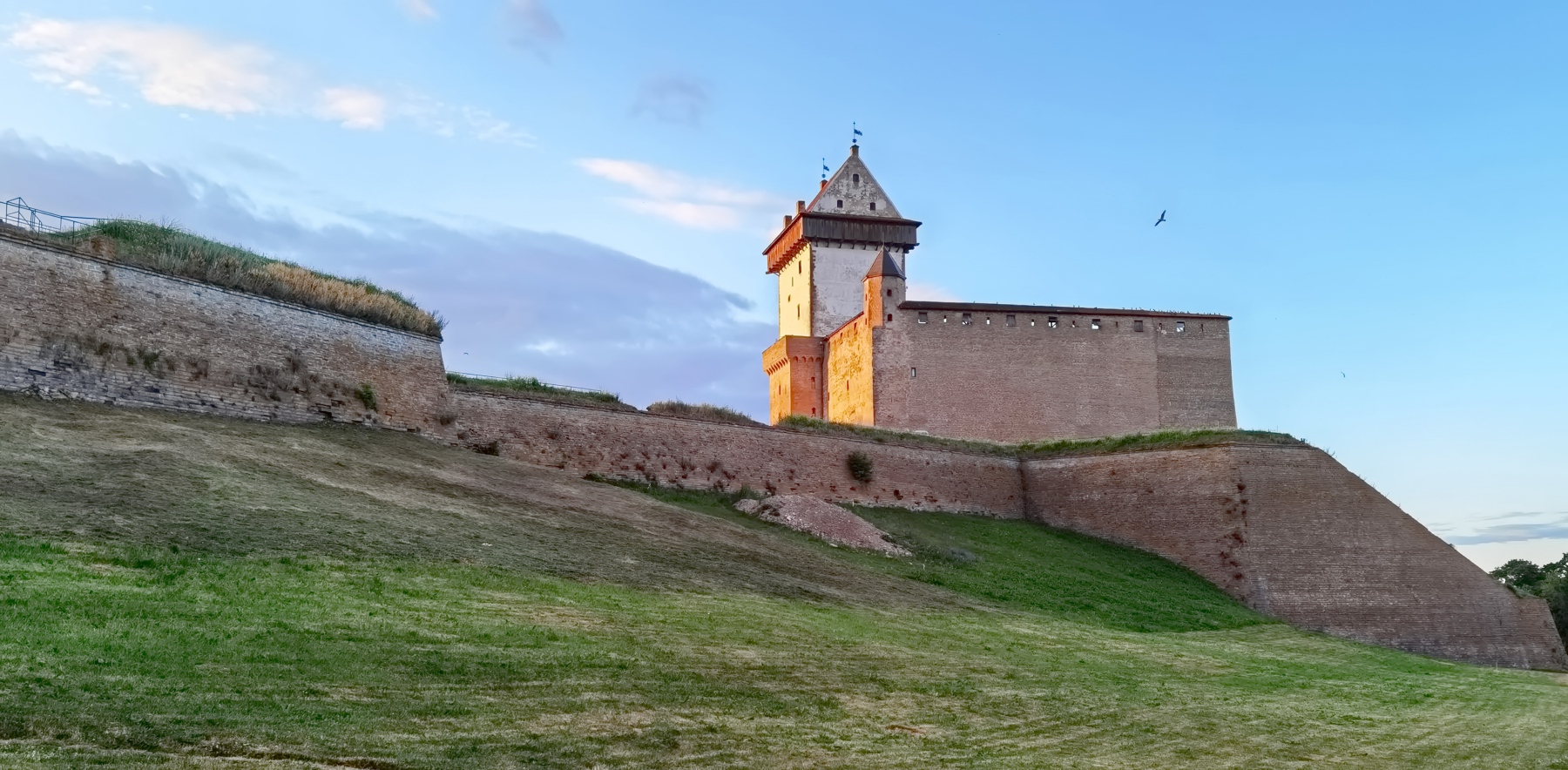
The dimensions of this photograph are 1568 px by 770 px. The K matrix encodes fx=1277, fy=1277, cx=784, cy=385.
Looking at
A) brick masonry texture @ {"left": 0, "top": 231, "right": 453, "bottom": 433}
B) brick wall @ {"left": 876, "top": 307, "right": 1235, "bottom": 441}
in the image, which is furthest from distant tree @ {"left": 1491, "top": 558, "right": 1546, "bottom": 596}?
brick masonry texture @ {"left": 0, "top": 231, "right": 453, "bottom": 433}

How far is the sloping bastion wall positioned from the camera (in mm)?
21531

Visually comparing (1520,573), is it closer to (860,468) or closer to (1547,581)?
(1547,581)

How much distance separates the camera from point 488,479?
23219 mm

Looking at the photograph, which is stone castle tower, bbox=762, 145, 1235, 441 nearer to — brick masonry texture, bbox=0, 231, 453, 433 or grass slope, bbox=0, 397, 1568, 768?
brick masonry texture, bbox=0, 231, 453, 433

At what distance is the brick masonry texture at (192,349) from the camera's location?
20641 millimetres

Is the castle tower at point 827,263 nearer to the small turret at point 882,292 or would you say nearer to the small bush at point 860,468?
the small turret at point 882,292

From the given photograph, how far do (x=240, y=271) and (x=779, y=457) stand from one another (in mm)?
14000

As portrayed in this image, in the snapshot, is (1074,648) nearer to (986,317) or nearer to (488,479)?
(488,479)

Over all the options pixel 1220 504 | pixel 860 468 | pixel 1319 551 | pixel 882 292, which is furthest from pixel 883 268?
pixel 1319 551

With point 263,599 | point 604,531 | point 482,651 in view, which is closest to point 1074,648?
point 604,531

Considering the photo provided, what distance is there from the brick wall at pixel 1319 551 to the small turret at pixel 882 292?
42.6 ft

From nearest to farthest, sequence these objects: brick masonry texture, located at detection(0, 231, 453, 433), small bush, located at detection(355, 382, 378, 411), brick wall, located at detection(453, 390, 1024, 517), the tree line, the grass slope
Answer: the grass slope < brick masonry texture, located at detection(0, 231, 453, 433) < small bush, located at detection(355, 382, 378, 411) < brick wall, located at detection(453, 390, 1024, 517) < the tree line

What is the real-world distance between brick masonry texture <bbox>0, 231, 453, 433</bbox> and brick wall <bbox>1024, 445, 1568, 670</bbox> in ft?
63.6

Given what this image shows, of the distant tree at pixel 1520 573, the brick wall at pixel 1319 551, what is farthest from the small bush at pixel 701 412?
the distant tree at pixel 1520 573
